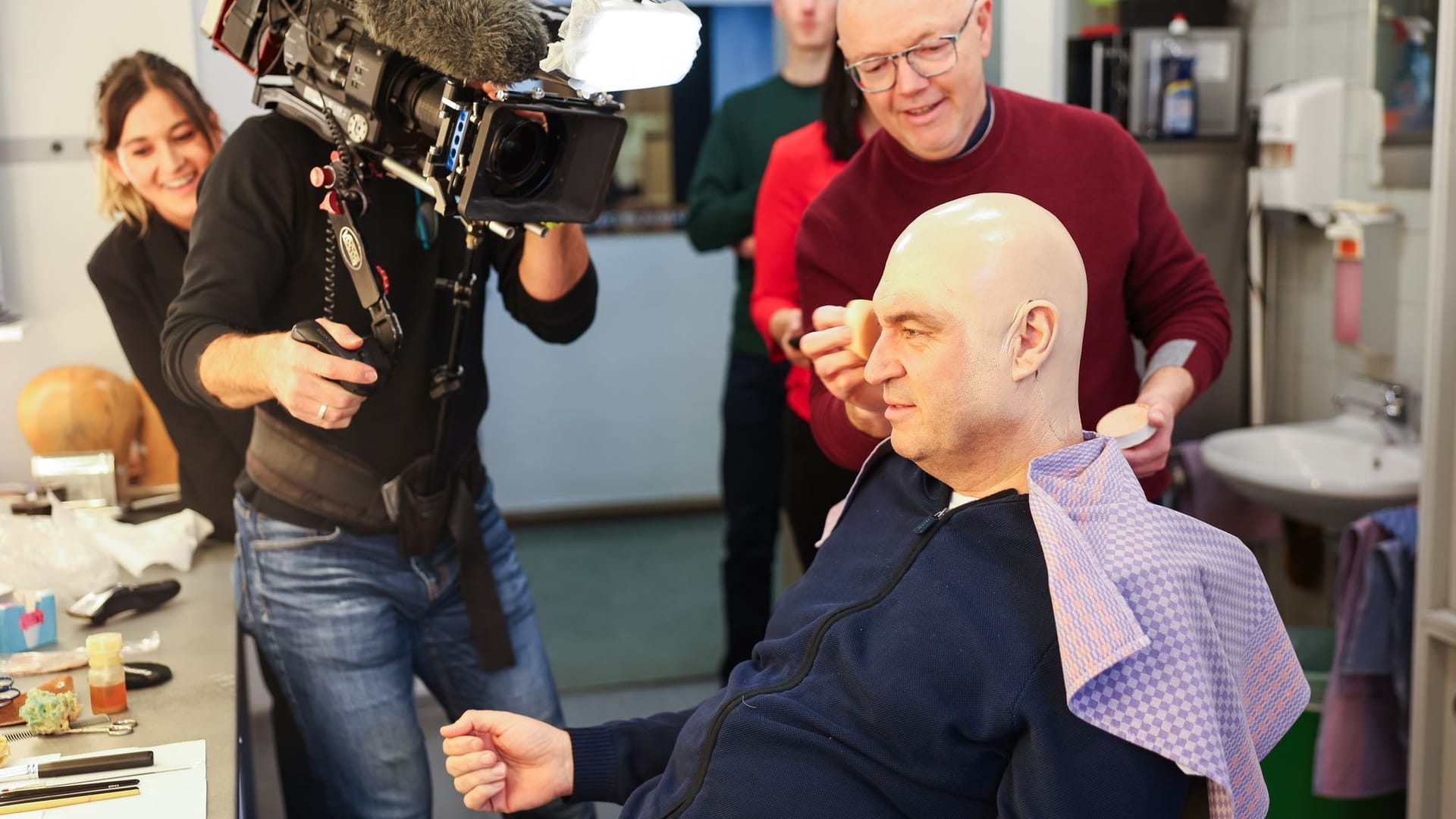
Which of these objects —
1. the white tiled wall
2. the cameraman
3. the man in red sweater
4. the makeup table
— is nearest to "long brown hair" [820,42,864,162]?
the man in red sweater

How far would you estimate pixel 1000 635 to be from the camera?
117 cm

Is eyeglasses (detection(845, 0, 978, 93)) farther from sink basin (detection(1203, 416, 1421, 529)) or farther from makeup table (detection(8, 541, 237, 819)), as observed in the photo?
sink basin (detection(1203, 416, 1421, 529))

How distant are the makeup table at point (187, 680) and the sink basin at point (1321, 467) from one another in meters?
1.97

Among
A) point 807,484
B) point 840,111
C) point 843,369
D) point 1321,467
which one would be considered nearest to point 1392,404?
point 1321,467

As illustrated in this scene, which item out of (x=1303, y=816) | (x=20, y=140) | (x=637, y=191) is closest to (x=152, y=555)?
(x=20, y=140)

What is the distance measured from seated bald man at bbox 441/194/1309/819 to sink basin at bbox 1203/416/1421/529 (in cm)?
151

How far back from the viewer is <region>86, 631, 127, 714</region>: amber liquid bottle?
5.15 feet

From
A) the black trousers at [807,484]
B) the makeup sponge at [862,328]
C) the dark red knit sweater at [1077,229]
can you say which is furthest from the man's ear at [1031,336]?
the black trousers at [807,484]

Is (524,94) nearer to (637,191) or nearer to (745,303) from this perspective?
(745,303)

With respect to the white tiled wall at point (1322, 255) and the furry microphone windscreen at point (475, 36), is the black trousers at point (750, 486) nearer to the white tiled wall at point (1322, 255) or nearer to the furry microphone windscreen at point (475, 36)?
the white tiled wall at point (1322, 255)

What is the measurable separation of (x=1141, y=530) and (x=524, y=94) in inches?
31.5

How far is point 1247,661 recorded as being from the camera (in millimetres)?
1213

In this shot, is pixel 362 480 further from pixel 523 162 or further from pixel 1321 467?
pixel 1321 467

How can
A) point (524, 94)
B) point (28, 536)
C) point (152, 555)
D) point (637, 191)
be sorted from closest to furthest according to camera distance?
1. point (524, 94)
2. point (28, 536)
3. point (152, 555)
4. point (637, 191)
